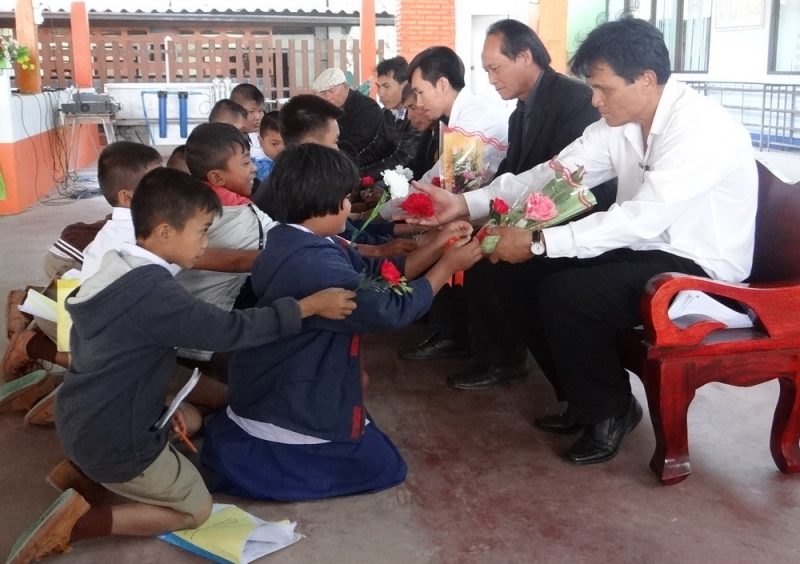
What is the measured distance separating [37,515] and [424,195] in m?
1.67

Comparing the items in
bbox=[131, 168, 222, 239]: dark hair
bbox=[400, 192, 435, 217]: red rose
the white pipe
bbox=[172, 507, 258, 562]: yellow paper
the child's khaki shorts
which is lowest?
bbox=[172, 507, 258, 562]: yellow paper

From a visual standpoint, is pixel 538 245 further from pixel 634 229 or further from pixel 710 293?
pixel 710 293

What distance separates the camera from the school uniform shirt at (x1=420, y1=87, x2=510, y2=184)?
3787mm

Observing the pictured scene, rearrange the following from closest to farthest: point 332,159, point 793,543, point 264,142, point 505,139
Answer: point 793,543 → point 332,159 → point 505,139 → point 264,142

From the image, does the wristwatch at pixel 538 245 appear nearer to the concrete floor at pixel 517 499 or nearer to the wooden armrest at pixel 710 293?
the wooden armrest at pixel 710 293

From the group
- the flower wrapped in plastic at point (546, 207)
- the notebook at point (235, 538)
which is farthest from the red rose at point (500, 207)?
the notebook at point (235, 538)

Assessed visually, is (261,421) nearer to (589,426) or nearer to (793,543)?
(589,426)

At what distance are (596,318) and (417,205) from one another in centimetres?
78

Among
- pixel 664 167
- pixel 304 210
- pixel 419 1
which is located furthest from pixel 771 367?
pixel 419 1

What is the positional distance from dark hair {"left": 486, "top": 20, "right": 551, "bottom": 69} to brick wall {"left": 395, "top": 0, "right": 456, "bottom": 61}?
1066cm

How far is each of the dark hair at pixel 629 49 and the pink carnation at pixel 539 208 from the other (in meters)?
0.46

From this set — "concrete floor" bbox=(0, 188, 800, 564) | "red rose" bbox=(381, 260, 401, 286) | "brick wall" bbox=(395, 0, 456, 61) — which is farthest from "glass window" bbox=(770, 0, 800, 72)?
"red rose" bbox=(381, 260, 401, 286)

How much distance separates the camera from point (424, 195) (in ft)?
10.1

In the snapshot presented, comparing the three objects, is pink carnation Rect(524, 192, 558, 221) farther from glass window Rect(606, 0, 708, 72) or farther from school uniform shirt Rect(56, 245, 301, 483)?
glass window Rect(606, 0, 708, 72)
